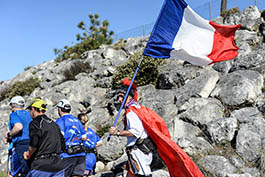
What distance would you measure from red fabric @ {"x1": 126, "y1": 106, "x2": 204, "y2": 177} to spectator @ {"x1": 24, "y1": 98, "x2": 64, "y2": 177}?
1.14 metres

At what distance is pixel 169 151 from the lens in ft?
13.6

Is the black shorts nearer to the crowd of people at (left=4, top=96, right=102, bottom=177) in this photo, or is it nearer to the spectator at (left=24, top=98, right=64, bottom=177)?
the crowd of people at (left=4, top=96, right=102, bottom=177)

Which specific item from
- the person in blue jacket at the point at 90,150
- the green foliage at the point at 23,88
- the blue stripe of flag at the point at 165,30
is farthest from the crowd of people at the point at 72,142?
the green foliage at the point at 23,88

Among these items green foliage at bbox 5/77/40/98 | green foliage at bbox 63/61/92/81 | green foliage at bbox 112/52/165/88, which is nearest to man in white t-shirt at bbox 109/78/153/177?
green foliage at bbox 112/52/165/88

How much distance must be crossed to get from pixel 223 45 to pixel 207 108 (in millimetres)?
2591

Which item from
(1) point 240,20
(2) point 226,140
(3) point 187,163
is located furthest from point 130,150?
(1) point 240,20

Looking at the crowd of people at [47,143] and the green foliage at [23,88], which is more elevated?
the crowd of people at [47,143]

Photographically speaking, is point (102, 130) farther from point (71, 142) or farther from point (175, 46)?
point (175, 46)

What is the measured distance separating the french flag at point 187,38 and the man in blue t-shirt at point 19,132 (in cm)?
251

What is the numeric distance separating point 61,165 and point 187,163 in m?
1.82

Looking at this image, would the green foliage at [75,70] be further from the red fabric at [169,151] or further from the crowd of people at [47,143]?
the red fabric at [169,151]

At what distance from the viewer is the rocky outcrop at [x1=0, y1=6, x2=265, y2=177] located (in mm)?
5516

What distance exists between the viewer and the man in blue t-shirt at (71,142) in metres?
4.59

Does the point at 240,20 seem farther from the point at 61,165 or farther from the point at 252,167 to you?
the point at 61,165
